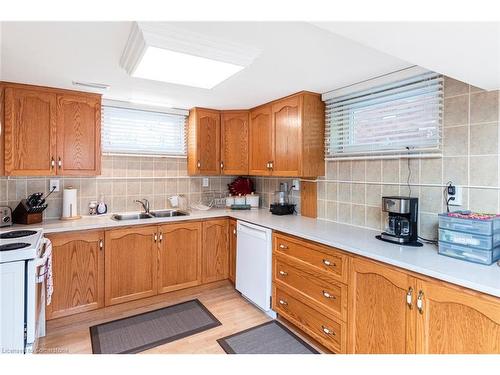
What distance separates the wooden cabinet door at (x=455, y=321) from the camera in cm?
121

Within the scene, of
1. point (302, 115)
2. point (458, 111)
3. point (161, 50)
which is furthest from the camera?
point (302, 115)

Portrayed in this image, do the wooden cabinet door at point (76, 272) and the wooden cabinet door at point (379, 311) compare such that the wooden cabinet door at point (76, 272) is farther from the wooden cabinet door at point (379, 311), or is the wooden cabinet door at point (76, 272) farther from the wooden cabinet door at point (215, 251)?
the wooden cabinet door at point (379, 311)

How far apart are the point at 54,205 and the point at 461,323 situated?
10.6 ft

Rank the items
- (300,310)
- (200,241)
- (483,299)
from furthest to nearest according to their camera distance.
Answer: (200,241), (300,310), (483,299)

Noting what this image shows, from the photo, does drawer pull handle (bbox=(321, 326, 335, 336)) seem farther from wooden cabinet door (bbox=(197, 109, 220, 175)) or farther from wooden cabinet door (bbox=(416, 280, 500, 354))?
wooden cabinet door (bbox=(197, 109, 220, 175))

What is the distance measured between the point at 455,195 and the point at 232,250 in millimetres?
2090

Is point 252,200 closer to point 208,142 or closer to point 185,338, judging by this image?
point 208,142

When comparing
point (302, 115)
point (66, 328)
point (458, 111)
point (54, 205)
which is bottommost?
point (66, 328)

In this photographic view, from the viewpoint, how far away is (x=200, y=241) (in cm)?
300

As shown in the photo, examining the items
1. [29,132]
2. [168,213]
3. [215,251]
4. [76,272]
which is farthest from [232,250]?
[29,132]

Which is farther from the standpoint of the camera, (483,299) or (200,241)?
(200,241)

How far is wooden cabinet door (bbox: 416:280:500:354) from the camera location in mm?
1208
